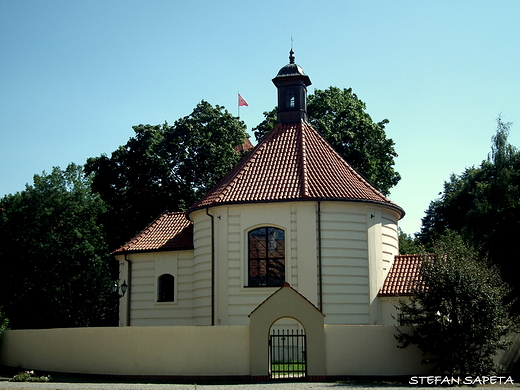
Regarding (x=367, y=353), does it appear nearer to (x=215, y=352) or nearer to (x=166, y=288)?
(x=215, y=352)

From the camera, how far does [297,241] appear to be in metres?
24.1

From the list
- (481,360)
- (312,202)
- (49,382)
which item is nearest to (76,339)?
(49,382)

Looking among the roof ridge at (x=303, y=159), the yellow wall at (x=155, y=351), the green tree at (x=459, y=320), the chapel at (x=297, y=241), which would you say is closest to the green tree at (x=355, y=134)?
the roof ridge at (x=303, y=159)

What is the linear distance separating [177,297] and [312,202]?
8020mm

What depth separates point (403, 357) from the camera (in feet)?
61.6

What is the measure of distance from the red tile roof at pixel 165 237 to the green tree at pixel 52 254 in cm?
984

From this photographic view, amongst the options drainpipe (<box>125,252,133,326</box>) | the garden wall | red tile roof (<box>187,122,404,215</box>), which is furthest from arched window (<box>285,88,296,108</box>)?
the garden wall

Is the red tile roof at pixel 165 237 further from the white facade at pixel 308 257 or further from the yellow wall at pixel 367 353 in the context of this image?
the yellow wall at pixel 367 353

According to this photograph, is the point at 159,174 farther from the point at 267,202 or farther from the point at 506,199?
the point at 506,199

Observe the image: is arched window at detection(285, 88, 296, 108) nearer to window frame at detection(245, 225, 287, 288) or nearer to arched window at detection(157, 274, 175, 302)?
window frame at detection(245, 225, 287, 288)

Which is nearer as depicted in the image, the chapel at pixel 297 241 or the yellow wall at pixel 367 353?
the yellow wall at pixel 367 353

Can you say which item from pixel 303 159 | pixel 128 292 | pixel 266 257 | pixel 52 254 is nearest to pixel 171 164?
pixel 52 254

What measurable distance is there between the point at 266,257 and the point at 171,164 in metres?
18.9

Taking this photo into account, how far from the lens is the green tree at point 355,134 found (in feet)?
127
